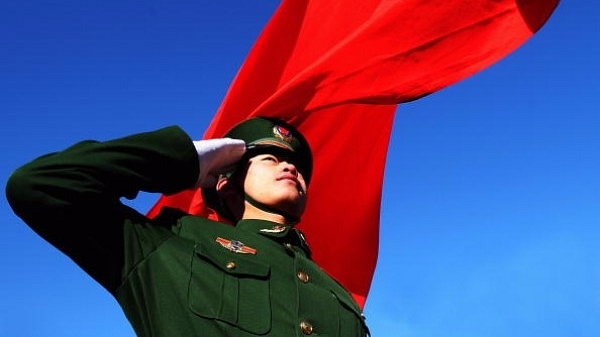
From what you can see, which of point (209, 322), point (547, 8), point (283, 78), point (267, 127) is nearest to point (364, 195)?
point (283, 78)

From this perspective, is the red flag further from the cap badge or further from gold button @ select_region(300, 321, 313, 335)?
gold button @ select_region(300, 321, 313, 335)

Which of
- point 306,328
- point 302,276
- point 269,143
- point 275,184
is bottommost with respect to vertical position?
point 306,328

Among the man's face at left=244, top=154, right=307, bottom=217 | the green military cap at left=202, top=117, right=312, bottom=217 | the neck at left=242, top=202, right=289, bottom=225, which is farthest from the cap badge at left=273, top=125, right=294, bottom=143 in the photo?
the neck at left=242, top=202, right=289, bottom=225

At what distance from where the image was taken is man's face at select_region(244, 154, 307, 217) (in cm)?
372

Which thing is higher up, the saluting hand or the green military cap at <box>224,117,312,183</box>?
the green military cap at <box>224,117,312,183</box>

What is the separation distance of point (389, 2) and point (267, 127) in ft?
3.74

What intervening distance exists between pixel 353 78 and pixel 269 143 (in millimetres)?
698

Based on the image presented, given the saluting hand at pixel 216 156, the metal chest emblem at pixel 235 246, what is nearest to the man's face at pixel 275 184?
the saluting hand at pixel 216 156

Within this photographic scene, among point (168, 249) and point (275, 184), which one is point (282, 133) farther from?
point (168, 249)

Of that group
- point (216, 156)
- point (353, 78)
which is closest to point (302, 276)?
point (216, 156)

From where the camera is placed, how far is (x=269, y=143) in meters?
3.95

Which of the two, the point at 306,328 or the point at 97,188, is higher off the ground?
the point at 97,188

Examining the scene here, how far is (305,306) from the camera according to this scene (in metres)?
3.21

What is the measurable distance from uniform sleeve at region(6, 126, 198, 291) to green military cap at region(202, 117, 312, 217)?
2.34 ft
